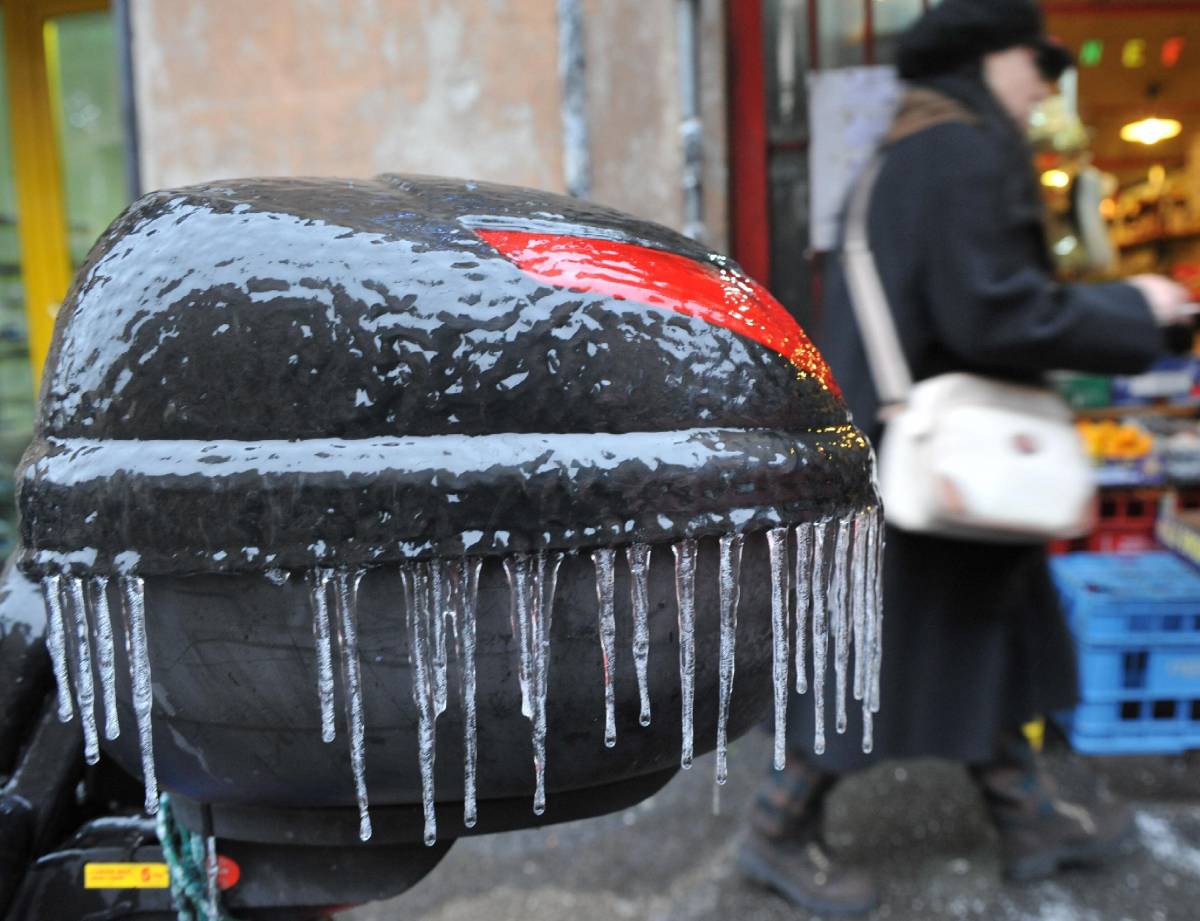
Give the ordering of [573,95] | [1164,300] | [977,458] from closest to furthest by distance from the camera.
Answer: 1. [977,458]
2. [1164,300]
3. [573,95]

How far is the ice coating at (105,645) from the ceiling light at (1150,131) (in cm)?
589

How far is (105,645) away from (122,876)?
0.40m

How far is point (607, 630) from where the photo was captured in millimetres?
761

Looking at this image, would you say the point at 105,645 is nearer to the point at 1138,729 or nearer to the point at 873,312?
the point at 873,312

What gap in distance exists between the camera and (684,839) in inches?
114

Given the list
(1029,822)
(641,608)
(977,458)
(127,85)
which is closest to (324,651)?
(641,608)

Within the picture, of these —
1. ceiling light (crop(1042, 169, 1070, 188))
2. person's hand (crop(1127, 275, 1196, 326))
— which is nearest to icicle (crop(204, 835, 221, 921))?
person's hand (crop(1127, 275, 1196, 326))

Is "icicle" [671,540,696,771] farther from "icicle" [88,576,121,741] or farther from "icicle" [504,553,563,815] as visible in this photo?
"icicle" [88,576,121,741]

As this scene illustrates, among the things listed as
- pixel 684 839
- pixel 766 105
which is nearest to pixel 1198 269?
pixel 766 105

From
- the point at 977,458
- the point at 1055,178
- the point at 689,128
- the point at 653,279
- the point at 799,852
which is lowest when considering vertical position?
the point at 799,852

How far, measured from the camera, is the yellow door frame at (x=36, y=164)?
15.1 ft

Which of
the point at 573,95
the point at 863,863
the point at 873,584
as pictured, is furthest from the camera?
the point at 573,95

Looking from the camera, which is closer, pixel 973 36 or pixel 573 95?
pixel 973 36

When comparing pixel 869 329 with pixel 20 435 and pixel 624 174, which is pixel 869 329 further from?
pixel 20 435
